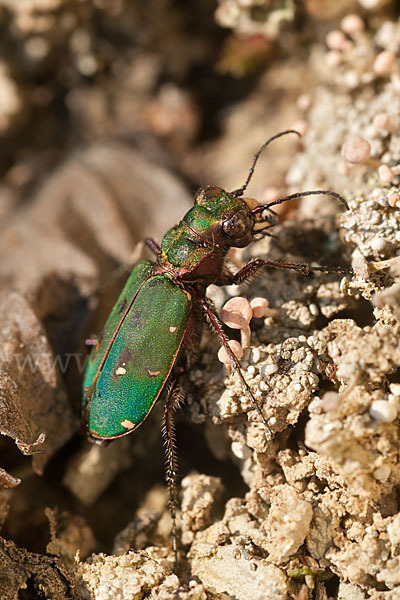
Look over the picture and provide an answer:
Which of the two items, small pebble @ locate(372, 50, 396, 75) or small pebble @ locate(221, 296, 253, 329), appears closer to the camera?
small pebble @ locate(221, 296, 253, 329)

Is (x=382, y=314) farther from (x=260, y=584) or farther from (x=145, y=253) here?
(x=145, y=253)

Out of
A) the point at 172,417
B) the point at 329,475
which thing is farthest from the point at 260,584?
the point at 172,417

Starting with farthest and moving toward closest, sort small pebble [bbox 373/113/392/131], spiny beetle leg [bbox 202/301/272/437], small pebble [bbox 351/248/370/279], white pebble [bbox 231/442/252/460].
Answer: small pebble [bbox 373/113/392/131], white pebble [bbox 231/442/252/460], small pebble [bbox 351/248/370/279], spiny beetle leg [bbox 202/301/272/437]

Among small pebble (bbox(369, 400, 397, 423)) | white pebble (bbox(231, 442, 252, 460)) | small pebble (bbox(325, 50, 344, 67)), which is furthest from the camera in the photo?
small pebble (bbox(325, 50, 344, 67))

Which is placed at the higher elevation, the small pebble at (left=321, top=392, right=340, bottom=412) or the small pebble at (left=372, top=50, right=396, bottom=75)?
the small pebble at (left=372, top=50, right=396, bottom=75)

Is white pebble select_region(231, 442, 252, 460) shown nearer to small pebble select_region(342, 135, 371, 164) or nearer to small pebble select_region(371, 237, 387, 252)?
small pebble select_region(371, 237, 387, 252)

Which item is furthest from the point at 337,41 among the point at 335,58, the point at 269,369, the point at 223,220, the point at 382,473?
the point at 382,473

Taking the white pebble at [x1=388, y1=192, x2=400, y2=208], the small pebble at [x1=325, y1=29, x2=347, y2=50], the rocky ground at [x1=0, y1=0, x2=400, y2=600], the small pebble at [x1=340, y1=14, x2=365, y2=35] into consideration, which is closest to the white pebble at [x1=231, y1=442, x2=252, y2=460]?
the rocky ground at [x1=0, y1=0, x2=400, y2=600]

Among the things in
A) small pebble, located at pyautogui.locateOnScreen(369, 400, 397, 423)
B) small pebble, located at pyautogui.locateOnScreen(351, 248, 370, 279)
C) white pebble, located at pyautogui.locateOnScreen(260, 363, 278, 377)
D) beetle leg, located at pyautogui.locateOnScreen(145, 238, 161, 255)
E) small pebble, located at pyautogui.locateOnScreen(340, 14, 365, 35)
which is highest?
small pebble, located at pyautogui.locateOnScreen(340, 14, 365, 35)
